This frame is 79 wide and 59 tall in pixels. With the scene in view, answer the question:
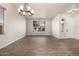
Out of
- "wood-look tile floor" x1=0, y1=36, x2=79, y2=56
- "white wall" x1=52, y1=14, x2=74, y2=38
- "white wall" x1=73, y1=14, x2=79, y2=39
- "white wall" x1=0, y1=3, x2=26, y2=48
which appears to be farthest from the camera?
"white wall" x1=52, y1=14, x2=74, y2=38

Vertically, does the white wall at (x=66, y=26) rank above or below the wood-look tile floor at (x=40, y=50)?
above

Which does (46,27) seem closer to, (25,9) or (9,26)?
(9,26)

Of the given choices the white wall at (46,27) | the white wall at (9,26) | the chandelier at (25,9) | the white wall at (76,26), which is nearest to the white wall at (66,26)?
the white wall at (76,26)

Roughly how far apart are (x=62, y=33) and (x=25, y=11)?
5773 mm

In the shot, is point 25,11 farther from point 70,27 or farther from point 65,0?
point 70,27

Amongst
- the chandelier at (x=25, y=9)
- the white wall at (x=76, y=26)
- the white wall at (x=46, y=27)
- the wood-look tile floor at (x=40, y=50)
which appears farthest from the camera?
the white wall at (x=46, y=27)

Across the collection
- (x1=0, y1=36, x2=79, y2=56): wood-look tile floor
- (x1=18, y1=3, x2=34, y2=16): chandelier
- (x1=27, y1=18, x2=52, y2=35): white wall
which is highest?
(x1=18, y1=3, x2=34, y2=16): chandelier

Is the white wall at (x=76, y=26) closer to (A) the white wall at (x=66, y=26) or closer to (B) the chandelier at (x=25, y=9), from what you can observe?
(A) the white wall at (x=66, y=26)

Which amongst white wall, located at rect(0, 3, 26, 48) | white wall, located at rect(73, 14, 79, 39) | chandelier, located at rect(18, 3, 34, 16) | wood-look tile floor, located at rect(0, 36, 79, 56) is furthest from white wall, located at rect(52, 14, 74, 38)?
chandelier, located at rect(18, 3, 34, 16)

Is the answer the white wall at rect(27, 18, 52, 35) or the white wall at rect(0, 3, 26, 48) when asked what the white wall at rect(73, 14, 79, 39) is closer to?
the white wall at rect(27, 18, 52, 35)

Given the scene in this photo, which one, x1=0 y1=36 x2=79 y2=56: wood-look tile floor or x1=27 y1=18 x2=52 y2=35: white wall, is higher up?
x1=27 y1=18 x2=52 y2=35: white wall

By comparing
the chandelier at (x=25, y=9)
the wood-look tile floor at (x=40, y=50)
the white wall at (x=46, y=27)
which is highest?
the chandelier at (x=25, y=9)

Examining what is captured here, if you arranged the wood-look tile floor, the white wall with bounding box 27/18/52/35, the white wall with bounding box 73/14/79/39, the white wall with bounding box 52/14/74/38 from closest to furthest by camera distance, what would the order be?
1. the wood-look tile floor
2. the white wall with bounding box 73/14/79/39
3. the white wall with bounding box 52/14/74/38
4. the white wall with bounding box 27/18/52/35

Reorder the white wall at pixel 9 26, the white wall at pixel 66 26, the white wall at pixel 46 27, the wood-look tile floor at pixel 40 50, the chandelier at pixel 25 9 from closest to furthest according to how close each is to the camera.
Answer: the wood-look tile floor at pixel 40 50 < the chandelier at pixel 25 9 < the white wall at pixel 9 26 < the white wall at pixel 66 26 < the white wall at pixel 46 27
